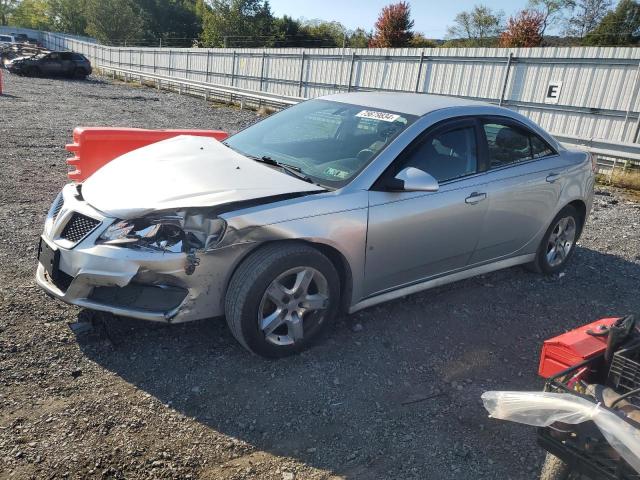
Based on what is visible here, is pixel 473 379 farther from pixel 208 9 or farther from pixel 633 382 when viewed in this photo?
pixel 208 9

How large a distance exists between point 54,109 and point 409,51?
11257 millimetres

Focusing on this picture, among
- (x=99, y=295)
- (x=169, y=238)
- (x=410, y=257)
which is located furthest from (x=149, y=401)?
(x=410, y=257)

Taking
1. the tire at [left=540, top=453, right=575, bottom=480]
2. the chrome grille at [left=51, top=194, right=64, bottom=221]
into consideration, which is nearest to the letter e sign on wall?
the chrome grille at [left=51, top=194, right=64, bottom=221]

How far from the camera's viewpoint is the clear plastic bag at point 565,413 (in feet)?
5.69

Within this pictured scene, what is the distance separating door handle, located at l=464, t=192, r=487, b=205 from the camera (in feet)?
13.0

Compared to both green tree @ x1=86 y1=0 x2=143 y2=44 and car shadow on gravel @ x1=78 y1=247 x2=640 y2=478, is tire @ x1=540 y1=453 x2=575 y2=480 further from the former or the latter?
green tree @ x1=86 y1=0 x2=143 y2=44

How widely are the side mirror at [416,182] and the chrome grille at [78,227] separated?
1954 millimetres

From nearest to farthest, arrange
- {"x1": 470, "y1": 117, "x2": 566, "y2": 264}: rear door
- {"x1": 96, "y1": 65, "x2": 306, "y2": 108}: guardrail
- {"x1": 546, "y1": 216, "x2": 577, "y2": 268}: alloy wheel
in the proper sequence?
{"x1": 470, "y1": 117, "x2": 566, "y2": 264}: rear door → {"x1": 546, "y1": 216, "x2": 577, "y2": 268}: alloy wheel → {"x1": 96, "y1": 65, "x2": 306, "y2": 108}: guardrail

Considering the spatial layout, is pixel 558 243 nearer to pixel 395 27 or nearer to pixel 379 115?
pixel 379 115

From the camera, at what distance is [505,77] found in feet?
45.9

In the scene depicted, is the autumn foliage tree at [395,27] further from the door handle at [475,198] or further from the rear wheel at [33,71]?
the door handle at [475,198]

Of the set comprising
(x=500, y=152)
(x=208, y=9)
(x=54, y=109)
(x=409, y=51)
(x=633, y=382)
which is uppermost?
(x=208, y=9)

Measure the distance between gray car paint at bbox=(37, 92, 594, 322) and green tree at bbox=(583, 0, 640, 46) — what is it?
4129cm

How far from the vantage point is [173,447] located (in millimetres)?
2568
